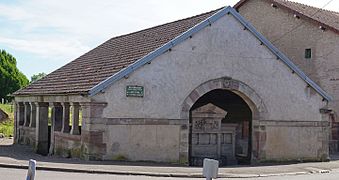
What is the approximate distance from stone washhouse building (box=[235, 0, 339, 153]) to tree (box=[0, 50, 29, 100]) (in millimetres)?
42236

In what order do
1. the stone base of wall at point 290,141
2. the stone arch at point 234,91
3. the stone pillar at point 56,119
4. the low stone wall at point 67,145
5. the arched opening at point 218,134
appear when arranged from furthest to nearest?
the stone pillar at point 56,119 < the stone base of wall at point 290,141 < the arched opening at point 218,134 < the stone arch at point 234,91 < the low stone wall at point 67,145

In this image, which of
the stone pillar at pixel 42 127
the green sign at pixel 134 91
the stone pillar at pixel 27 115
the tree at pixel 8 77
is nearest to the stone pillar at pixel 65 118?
the stone pillar at pixel 42 127

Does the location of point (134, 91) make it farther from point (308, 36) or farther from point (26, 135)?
point (308, 36)

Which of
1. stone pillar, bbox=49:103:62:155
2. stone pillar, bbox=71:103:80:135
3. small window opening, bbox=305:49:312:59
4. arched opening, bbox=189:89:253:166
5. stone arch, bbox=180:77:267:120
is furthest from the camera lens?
small window opening, bbox=305:49:312:59

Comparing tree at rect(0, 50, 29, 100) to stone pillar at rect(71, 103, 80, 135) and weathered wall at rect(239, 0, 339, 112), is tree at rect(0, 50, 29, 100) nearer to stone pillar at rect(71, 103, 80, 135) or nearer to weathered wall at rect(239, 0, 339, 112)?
weathered wall at rect(239, 0, 339, 112)

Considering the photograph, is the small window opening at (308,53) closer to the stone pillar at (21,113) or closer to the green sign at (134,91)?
the green sign at (134,91)

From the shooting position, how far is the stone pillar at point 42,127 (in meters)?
23.9

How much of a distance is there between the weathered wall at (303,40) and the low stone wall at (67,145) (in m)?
16.5

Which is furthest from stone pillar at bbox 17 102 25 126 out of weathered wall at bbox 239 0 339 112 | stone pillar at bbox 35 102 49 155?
weathered wall at bbox 239 0 339 112

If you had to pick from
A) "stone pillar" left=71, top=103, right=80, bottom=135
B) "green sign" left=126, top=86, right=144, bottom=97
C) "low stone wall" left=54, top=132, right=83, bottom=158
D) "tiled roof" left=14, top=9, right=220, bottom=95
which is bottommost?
"low stone wall" left=54, top=132, right=83, bottom=158

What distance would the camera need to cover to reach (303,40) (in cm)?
3222

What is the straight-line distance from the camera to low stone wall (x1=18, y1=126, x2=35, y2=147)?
25375mm

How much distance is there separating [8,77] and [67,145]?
51174mm

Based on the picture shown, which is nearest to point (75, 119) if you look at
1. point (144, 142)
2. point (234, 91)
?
point (144, 142)
